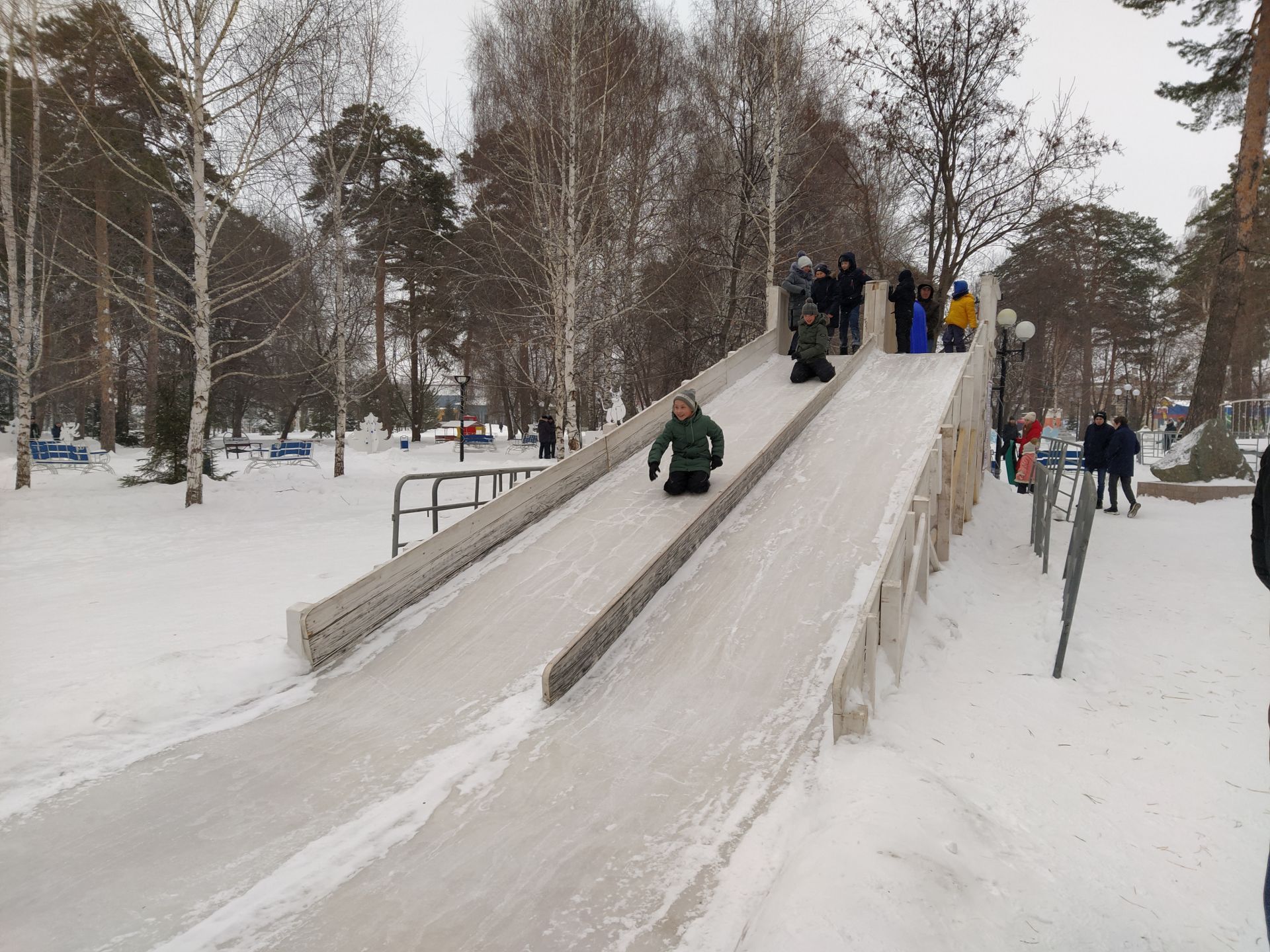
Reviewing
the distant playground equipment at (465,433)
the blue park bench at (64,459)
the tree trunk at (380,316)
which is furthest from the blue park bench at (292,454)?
the distant playground equipment at (465,433)

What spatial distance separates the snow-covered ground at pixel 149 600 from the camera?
4.07 metres

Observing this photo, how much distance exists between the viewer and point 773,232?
16.3 metres

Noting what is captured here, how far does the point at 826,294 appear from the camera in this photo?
12.6m

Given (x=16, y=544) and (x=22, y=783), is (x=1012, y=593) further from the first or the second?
(x=16, y=544)

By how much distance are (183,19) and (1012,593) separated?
1443 cm

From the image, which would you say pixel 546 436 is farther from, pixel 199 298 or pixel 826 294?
pixel 826 294

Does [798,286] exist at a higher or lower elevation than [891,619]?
higher

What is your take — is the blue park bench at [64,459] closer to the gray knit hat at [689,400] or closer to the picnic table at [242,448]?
the picnic table at [242,448]

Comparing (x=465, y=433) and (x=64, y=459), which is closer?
(x=64, y=459)

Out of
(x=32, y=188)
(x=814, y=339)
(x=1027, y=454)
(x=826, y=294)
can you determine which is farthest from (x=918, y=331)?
(x=32, y=188)

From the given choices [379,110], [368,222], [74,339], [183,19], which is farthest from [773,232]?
[74,339]

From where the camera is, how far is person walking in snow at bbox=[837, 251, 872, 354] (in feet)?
40.3

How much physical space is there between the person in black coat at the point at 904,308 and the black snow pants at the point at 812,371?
220 centimetres

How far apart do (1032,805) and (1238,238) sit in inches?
615
